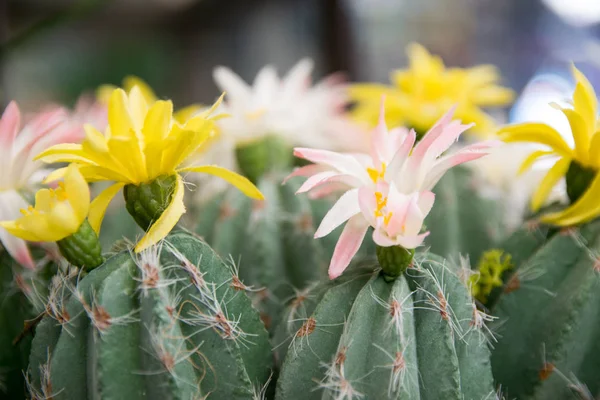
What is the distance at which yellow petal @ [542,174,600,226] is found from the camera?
51 centimetres

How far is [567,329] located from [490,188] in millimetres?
352

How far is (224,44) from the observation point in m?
3.04

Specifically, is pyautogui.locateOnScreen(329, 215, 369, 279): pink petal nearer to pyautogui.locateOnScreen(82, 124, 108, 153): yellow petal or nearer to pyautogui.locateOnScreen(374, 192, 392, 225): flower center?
pyautogui.locateOnScreen(374, 192, 392, 225): flower center

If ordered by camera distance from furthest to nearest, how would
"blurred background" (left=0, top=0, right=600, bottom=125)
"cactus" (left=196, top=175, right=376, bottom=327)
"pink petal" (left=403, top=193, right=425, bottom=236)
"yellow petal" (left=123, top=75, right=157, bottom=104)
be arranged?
"blurred background" (left=0, top=0, right=600, bottom=125)
"yellow petal" (left=123, top=75, right=157, bottom=104)
"cactus" (left=196, top=175, right=376, bottom=327)
"pink petal" (left=403, top=193, right=425, bottom=236)

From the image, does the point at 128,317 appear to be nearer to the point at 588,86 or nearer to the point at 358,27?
the point at 588,86

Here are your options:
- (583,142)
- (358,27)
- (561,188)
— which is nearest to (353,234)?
(583,142)

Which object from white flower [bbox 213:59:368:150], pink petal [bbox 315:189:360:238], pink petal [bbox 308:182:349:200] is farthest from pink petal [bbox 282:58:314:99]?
pink petal [bbox 315:189:360:238]

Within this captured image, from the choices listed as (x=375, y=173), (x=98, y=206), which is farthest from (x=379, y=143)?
(x=98, y=206)

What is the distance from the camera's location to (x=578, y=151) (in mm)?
537

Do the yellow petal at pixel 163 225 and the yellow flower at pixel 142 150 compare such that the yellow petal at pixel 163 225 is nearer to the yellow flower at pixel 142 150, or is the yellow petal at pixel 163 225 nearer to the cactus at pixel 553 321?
the yellow flower at pixel 142 150

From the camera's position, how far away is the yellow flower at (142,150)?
0.44m

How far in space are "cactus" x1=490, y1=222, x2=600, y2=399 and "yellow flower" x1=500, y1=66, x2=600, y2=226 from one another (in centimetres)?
2

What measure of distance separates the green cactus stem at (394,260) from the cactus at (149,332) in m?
0.12

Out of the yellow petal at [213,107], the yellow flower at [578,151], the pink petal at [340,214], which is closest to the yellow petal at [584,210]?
the yellow flower at [578,151]
